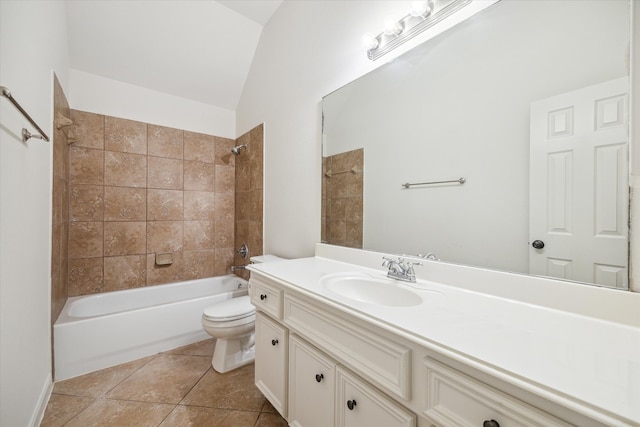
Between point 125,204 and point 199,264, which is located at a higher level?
point 125,204

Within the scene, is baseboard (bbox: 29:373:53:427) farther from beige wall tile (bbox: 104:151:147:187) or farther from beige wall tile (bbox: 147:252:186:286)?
beige wall tile (bbox: 104:151:147:187)

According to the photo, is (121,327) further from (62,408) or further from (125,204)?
(125,204)

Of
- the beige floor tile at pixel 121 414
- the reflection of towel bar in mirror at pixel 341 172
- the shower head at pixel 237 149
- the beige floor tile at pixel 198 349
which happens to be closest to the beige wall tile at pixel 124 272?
the beige floor tile at pixel 198 349

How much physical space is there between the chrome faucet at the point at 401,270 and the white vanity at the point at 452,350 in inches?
1.4

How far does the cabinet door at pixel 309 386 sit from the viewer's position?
939 mm

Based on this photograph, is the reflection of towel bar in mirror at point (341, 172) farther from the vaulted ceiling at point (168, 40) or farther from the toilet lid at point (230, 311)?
the vaulted ceiling at point (168, 40)

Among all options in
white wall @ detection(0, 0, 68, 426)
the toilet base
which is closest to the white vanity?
the toilet base

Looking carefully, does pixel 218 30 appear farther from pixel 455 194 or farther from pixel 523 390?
pixel 523 390

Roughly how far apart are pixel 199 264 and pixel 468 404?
2.82m

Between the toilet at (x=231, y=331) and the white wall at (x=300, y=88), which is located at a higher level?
the white wall at (x=300, y=88)

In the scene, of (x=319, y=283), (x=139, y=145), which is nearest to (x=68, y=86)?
(x=139, y=145)

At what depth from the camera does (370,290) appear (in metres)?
1.17

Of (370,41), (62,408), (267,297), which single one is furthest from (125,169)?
(370,41)

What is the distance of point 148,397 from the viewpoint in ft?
5.07
